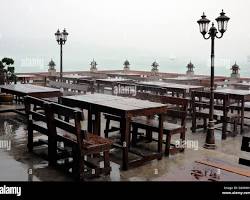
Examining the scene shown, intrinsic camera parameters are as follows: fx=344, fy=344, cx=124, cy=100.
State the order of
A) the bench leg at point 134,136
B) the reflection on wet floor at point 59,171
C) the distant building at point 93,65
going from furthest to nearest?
the distant building at point 93,65 → the bench leg at point 134,136 → the reflection on wet floor at point 59,171

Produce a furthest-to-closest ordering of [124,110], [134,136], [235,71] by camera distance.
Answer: [235,71], [134,136], [124,110]

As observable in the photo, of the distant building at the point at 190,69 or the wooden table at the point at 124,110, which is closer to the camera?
the wooden table at the point at 124,110

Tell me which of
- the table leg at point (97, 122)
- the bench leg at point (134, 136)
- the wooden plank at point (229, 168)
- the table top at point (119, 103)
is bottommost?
the bench leg at point (134, 136)

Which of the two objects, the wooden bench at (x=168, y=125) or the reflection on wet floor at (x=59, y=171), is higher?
the wooden bench at (x=168, y=125)

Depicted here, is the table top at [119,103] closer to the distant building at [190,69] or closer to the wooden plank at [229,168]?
the wooden plank at [229,168]

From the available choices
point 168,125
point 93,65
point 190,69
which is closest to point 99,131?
point 168,125

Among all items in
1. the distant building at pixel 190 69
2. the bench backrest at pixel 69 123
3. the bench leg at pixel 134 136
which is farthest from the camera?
the distant building at pixel 190 69

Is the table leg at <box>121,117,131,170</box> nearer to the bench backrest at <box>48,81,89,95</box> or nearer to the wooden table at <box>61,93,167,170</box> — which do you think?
the wooden table at <box>61,93,167,170</box>

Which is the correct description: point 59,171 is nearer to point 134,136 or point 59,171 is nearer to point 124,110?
point 124,110

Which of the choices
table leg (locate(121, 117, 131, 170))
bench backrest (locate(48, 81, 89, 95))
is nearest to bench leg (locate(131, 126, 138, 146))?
table leg (locate(121, 117, 131, 170))

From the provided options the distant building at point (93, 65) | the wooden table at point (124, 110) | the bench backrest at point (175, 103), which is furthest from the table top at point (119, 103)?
the distant building at point (93, 65)

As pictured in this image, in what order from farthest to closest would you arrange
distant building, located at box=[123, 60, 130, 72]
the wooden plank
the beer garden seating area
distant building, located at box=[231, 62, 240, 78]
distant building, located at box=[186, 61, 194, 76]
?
distant building, located at box=[123, 60, 130, 72], distant building, located at box=[186, 61, 194, 76], distant building, located at box=[231, 62, 240, 78], the beer garden seating area, the wooden plank
